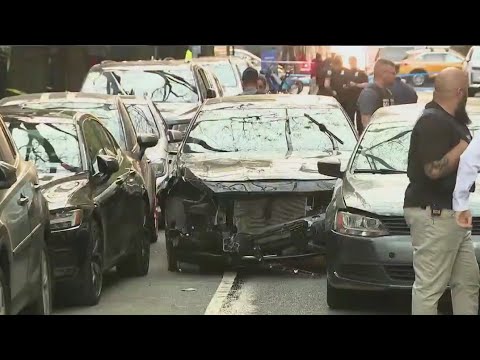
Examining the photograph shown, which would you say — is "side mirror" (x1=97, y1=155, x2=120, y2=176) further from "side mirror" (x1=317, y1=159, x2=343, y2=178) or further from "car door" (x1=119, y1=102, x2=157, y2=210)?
"side mirror" (x1=317, y1=159, x2=343, y2=178)

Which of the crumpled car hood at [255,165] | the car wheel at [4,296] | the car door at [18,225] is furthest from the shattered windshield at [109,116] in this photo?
the car wheel at [4,296]

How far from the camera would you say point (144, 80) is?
14.3 m

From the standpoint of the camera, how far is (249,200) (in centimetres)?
1048

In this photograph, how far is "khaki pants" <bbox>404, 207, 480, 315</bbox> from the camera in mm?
8375

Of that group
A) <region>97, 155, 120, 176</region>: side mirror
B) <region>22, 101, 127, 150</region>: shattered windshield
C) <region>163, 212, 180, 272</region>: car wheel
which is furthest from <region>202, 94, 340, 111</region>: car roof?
<region>97, 155, 120, 176</region>: side mirror

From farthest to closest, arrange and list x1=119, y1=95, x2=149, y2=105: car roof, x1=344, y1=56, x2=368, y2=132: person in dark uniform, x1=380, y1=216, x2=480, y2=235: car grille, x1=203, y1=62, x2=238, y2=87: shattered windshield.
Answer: x1=203, y1=62, x2=238, y2=87: shattered windshield < x1=119, y1=95, x2=149, y2=105: car roof < x1=344, y1=56, x2=368, y2=132: person in dark uniform < x1=380, y1=216, x2=480, y2=235: car grille

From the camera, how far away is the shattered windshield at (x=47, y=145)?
31.8 ft

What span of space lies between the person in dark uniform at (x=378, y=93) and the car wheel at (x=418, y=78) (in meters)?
0.17

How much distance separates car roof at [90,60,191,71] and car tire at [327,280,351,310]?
2.94 meters

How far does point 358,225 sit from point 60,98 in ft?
10.3

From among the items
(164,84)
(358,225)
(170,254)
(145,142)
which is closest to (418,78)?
(358,225)
